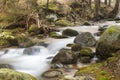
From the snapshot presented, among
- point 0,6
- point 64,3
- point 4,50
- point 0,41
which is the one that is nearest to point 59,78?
point 4,50

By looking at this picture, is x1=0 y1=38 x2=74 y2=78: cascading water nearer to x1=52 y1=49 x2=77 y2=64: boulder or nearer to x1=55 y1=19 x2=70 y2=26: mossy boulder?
x1=52 y1=49 x2=77 y2=64: boulder

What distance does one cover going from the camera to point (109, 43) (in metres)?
11.1

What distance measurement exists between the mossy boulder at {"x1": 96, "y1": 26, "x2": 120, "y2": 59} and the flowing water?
2.49 meters

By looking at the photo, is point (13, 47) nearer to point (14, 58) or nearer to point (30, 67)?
point (14, 58)

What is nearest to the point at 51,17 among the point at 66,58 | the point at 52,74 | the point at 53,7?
the point at 53,7

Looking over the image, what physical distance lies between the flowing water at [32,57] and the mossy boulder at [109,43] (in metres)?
2.49

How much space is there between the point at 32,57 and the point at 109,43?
160 inches

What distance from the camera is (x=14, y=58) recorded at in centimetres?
1315

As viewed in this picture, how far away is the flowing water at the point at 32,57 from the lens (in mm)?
11336

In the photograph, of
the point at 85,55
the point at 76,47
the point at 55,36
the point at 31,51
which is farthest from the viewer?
the point at 55,36

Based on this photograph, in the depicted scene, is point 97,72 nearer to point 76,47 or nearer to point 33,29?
point 76,47

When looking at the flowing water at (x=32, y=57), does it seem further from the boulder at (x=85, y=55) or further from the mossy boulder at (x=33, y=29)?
the mossy boulder at (x=33, y=29)

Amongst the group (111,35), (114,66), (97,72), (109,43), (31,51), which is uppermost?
(111,35)

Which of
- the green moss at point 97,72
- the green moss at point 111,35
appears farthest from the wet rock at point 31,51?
the green moss at point 97,72
